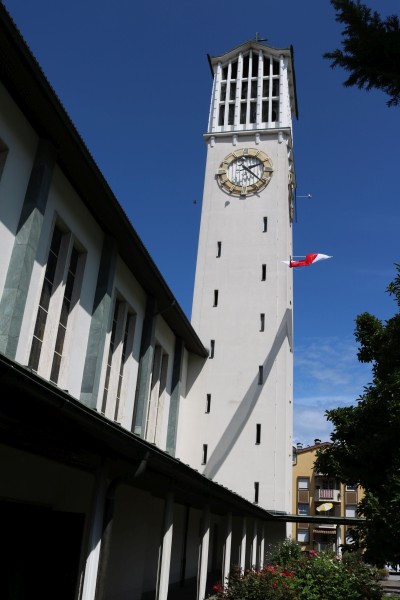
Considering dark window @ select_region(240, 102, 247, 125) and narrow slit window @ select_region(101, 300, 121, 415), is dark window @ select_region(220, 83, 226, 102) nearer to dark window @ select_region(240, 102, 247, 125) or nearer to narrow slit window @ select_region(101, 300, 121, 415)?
dark window @ select_region(240, 102, 247, 125)

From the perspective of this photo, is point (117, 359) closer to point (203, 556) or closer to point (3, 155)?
point (203, 556)

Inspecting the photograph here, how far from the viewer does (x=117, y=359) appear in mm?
17188

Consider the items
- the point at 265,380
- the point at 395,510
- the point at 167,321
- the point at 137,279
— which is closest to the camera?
the point at 395,510

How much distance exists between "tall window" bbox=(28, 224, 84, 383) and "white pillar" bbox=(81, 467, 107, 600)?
3.98 metres

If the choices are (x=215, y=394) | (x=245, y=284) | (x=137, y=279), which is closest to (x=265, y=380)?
(x=215, y=394)

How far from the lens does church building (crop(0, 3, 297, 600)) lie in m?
9.52

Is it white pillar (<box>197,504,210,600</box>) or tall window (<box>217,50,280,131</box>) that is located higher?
tall window (<box>217,50,280,131</box>)

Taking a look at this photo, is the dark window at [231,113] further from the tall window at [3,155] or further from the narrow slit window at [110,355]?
the tall window at [3,155]

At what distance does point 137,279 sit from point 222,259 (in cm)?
1233

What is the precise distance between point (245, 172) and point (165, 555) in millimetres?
24891

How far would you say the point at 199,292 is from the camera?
29828 millimetres

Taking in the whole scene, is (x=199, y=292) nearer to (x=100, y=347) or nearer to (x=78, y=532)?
(x=100, y=347)

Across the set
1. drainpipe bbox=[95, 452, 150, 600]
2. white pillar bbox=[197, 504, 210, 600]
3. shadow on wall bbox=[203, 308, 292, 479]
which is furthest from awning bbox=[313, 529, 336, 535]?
drainpipe bbox=[95, 452, 150, 600]

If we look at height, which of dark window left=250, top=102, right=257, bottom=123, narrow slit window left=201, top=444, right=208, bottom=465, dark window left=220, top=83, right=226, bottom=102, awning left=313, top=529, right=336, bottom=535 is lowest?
awning left=313, top=529, right=336, bottom=535
